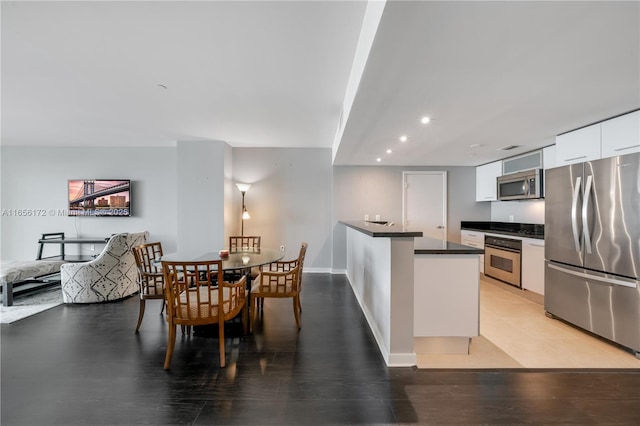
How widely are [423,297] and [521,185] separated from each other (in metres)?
3.17

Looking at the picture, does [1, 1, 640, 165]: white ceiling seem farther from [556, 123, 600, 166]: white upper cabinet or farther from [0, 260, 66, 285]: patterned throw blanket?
[0, 260, 66, 285]: patterned throw blanket

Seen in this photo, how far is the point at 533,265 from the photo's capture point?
3553mm

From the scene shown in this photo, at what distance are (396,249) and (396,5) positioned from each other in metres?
1.55

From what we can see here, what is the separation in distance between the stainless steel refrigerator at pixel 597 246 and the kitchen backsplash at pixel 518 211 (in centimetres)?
153

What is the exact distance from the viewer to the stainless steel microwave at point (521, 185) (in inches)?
150

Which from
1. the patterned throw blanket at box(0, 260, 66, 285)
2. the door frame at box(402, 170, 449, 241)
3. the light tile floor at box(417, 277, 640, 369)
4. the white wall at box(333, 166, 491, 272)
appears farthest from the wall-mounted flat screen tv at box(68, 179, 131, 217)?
the light tile floor at box(417, 277, 640, 369)

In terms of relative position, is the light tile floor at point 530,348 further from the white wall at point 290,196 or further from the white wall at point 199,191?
the white wall at point 199,191

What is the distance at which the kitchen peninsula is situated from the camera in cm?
208

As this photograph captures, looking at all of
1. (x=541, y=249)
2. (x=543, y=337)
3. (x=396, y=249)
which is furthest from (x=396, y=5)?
(x=541, y=249)

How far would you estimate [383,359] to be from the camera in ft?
7.09

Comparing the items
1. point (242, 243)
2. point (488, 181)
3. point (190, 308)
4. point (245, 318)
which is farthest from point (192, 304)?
point (488, 181)

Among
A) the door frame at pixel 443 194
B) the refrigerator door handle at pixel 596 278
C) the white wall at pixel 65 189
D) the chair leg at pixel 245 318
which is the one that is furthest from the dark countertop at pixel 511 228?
the white wall at pixel 65 189

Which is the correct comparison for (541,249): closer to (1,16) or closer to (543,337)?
(543,337)

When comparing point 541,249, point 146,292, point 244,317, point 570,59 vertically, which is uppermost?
point 570,59
